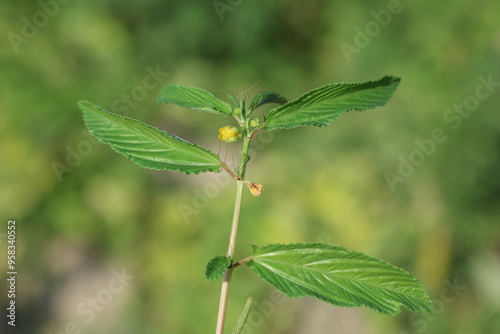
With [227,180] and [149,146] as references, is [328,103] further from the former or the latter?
[227,180]

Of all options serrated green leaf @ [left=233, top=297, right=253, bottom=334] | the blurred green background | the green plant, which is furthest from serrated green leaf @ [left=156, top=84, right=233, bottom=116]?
the blurred green background

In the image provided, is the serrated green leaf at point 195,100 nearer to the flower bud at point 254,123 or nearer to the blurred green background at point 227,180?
the flower bud at point 254,123

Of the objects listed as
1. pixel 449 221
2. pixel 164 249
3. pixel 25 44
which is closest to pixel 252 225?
pixel 164 249

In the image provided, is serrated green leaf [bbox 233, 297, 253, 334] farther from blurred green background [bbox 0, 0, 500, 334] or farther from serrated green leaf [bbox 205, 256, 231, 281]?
blurred green background [bbox 0, 0, 500, 334]

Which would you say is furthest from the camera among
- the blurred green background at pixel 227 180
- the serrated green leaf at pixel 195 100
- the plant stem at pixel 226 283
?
the blurred green background at pixel 227 180

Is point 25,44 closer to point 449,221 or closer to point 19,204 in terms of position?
point 19,204

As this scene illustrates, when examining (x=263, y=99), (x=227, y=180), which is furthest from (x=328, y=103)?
(x=227, y=180)

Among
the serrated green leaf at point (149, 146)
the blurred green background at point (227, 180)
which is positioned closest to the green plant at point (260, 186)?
the serrated green leaf at point (149, 146)
